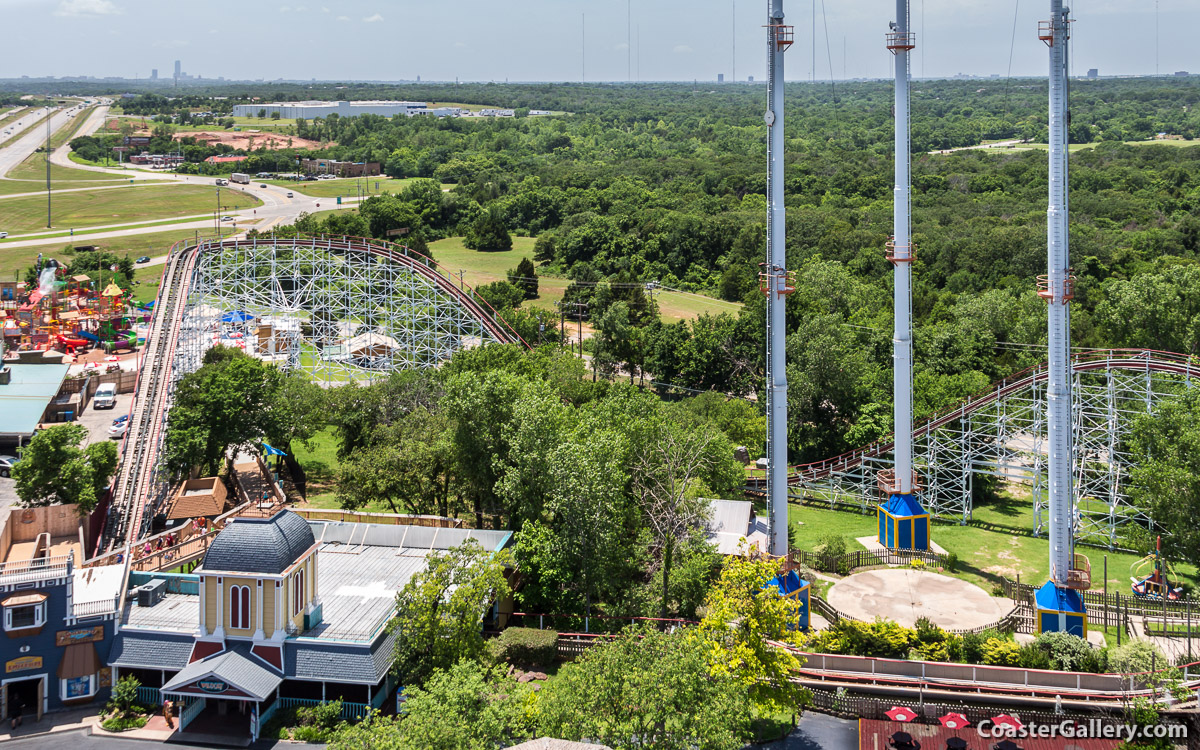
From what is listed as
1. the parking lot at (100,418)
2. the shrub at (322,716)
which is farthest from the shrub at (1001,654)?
the parking lot at (100,418)

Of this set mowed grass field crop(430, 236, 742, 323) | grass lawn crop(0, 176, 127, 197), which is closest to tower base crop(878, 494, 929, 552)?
mowed grass field crop(430, 236, 742, 323)

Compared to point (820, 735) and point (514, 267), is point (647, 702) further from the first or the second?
point (514, 267)

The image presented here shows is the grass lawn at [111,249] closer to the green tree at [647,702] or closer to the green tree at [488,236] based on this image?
the green tree at [488,236]

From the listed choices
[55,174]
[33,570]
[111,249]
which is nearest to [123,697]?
[33,570]

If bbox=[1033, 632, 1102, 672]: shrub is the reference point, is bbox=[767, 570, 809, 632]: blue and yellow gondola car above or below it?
above

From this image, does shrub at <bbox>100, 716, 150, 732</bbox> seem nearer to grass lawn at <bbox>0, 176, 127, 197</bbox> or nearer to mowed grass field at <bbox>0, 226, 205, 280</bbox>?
mowed grass field at <bbox>0, 226, 205, 280</bbox>
